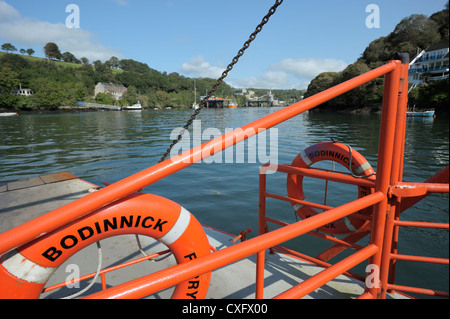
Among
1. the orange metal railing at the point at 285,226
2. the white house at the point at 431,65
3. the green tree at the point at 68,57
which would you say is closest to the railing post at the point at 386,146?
the orange metal railing at the point at 285,226

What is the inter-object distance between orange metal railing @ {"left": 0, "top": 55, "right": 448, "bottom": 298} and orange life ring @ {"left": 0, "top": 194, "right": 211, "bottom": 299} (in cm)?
Result: 19

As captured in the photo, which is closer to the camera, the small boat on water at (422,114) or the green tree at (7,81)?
the small boat on water at (422,114)

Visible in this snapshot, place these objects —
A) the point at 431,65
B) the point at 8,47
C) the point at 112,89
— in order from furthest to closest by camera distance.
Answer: the point at 8,47, the point at 112,89, the point at 431,65

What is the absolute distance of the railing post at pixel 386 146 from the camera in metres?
1.72

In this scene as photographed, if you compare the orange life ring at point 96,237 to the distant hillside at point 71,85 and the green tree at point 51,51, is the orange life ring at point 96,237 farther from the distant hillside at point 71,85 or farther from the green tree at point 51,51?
the green tree at point 51,51

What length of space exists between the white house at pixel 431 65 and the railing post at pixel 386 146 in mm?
59375

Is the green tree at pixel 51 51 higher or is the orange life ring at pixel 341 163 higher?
the green tree at pixel 51 51

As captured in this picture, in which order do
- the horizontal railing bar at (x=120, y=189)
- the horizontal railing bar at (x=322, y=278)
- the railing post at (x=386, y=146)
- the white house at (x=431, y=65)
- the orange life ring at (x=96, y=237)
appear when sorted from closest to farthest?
1. the horizontal railing bar at (x=120, y=189)
2. the orange life ring at (x=96, y=237)
3. the horizontal railing bar at (x=322, y=278)
4. the railing post at (x=386, y=146)
5. the white house at (x=431, y=65)

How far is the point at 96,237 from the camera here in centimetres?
134

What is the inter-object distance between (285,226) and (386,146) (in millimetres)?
920

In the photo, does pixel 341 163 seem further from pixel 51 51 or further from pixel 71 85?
pixel 51 51

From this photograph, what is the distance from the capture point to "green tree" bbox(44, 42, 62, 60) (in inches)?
5320

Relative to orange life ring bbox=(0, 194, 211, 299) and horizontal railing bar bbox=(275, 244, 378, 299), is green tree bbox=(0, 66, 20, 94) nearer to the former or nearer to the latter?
orange life ring bbox=(0, 194, 211, 299)

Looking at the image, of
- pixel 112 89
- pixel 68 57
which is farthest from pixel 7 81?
pixel 68 57
